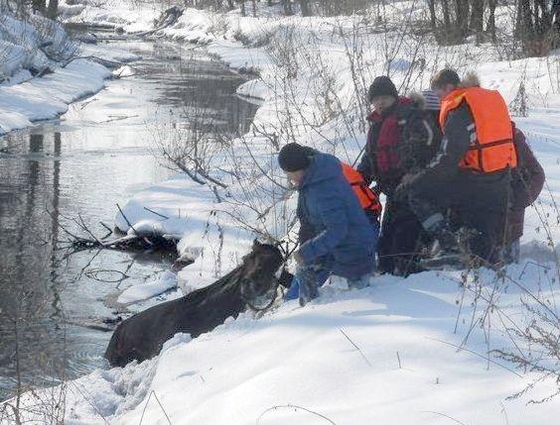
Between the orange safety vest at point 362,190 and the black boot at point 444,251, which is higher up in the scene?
the orange safety vest at point 362,190

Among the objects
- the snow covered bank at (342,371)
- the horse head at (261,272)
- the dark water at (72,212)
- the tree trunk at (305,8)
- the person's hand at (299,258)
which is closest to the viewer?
the snow covered bank at (342,371)

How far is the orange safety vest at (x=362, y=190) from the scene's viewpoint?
263 inches

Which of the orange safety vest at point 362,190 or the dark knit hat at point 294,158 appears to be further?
the orange safety vest at point 362,190

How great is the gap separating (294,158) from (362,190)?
0.83 m

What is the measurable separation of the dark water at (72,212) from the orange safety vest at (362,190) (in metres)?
2.19

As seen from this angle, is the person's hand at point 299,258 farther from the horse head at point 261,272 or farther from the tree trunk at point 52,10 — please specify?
the tree trunk at point 52,10

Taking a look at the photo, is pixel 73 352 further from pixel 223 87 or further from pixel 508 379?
pixel 223 87

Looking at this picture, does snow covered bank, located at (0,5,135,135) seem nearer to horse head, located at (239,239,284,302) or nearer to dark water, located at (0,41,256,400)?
dark water, located at (0,41,256,400)

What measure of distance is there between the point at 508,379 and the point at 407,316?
123cm

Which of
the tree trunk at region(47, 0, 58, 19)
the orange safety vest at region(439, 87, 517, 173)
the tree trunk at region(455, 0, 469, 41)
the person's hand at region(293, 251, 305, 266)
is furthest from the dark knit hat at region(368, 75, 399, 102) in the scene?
the tree trunk at region(47, 0, 58, 19)

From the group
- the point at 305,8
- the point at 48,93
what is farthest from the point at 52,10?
the point at 305,8

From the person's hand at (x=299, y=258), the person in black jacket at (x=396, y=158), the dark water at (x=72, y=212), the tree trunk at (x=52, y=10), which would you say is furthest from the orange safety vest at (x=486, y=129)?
the tree trunk at (x=52, y=10)

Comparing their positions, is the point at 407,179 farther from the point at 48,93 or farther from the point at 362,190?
the point at 48,93

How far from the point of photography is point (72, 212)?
43.5 feet
